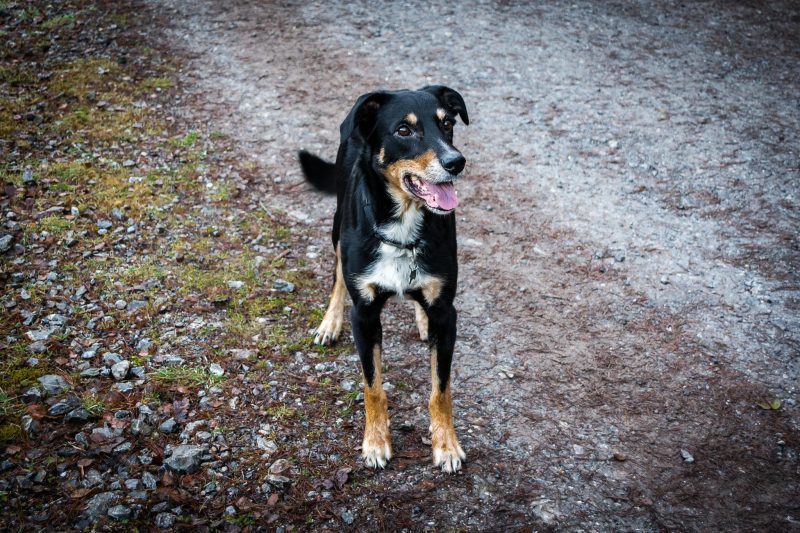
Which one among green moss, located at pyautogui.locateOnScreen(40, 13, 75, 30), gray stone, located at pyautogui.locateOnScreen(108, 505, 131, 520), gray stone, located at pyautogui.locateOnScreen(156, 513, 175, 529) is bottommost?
gray stone, located at pyautogui.locateOnScreen(156, 513, 175, 529)

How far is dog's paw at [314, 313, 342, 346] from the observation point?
4.52 metres

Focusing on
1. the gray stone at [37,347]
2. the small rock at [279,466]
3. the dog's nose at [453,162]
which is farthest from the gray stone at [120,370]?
the dog's nose at [453,162]

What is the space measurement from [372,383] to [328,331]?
1.04m

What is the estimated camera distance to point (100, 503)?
312 centimetres

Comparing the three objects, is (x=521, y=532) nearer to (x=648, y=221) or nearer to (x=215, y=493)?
(x=215, y=493)

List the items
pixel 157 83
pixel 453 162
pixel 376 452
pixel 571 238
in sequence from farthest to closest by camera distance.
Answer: pixel 157 83, pixel 571 238, pixel 376 452, pixel 453 162

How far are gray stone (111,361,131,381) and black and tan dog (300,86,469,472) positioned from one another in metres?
1.78

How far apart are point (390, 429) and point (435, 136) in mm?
2015

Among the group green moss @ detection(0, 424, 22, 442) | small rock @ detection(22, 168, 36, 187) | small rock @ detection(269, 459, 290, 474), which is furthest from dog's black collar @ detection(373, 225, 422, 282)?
small rock @ detection(22, 168, 36, 187)

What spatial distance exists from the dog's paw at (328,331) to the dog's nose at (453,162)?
1851 millimetres

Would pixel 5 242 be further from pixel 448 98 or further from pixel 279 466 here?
pixel 448 98

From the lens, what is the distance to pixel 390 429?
387 centimetres

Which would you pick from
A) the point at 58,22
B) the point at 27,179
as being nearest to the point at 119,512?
the point at 27,179

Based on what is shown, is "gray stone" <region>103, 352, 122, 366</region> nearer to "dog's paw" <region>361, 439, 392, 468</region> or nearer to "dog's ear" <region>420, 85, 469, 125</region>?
"dog's paw" <region>361, 439, 392, 468</region>
